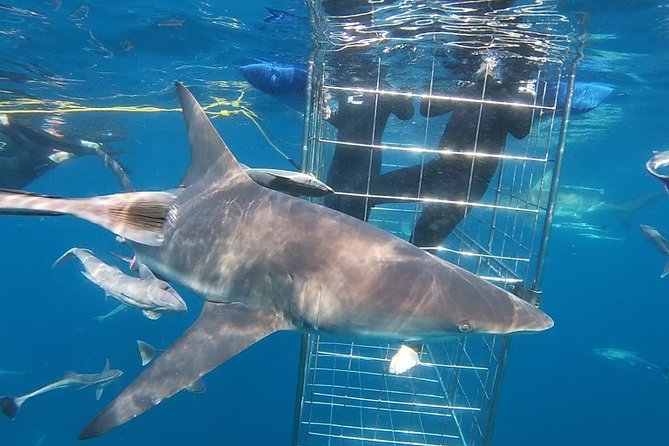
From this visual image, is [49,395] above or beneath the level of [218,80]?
beneath

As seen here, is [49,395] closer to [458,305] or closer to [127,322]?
[127,322]

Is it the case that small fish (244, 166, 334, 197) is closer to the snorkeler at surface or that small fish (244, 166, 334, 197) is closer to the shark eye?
the shark eye

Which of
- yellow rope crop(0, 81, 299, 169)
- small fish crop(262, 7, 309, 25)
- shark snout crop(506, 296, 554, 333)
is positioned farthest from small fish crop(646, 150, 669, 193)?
yellow rope crop(0, 81, 299, 169)

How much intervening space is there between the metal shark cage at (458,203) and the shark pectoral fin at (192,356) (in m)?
1.10

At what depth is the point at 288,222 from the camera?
3148 millimetres

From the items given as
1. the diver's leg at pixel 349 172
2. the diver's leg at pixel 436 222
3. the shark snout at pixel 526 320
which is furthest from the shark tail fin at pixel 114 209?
the diver's leg at pixel 436 222

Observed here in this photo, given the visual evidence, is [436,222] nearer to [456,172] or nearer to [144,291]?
[456,172]

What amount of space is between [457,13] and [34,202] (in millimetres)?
6057

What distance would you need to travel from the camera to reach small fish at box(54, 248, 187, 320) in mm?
5168

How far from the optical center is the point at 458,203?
4.43 meters

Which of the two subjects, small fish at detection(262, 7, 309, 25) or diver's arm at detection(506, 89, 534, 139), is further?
small fish at detection(262, 7, 309, 25)

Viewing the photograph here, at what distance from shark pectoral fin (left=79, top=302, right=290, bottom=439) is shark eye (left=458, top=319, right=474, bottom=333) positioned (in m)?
1.02

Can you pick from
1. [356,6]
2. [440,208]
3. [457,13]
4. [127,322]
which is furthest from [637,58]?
[127,322]

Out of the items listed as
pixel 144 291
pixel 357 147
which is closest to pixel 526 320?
pixel 357 147
